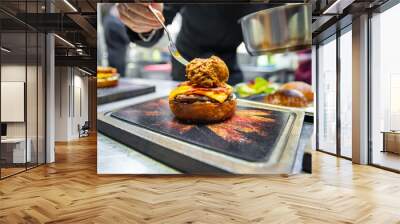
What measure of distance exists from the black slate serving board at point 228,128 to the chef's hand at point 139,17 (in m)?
1.05

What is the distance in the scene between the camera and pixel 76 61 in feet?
37.3

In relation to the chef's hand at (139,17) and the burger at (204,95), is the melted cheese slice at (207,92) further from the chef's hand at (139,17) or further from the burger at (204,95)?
the chef's hand at (139,17)

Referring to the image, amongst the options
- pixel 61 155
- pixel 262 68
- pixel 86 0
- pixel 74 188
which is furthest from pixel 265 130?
pixel 61 155

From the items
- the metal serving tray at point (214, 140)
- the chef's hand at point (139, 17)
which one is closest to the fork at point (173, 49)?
the chef's hand at point (139, 17)

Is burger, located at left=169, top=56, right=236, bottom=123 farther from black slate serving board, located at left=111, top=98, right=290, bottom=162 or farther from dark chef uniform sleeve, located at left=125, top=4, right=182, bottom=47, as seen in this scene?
dark chef uniform sleeve, located at left=125, top=4, right=182, bottom=47

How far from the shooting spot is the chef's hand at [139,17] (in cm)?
548

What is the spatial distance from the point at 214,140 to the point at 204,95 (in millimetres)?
621

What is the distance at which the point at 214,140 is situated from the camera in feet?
17.1

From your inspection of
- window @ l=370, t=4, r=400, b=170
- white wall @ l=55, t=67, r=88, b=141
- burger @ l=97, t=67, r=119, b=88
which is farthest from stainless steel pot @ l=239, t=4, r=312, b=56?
white wall @ l=55, t=67, r=88, b=141

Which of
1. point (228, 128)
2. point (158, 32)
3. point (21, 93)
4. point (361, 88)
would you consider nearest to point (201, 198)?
point (228, 128)

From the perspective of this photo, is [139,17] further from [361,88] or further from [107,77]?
[361,88]

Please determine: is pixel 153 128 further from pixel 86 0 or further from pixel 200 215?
pixel 86 0

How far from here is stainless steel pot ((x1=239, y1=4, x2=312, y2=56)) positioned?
548 centimetres

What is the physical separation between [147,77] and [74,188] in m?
1.78
